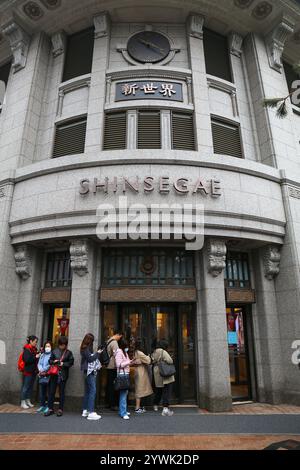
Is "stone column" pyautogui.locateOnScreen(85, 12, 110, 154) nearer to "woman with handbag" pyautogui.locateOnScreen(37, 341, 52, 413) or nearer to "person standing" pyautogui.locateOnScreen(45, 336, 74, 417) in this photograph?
"person standing" pyautogui.locateOnScreen(45, 336, 74, 417)

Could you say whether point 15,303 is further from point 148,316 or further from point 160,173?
point 160,173

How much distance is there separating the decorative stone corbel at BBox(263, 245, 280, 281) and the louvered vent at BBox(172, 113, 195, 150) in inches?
151

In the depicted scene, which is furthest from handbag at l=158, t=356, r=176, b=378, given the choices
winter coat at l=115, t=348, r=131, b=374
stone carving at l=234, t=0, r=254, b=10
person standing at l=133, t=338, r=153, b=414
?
stone carving at l=234, t=0, r=254, b=10

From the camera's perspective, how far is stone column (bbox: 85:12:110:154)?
29.2 feet

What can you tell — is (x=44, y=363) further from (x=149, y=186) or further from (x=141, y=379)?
(x=149, y=186)

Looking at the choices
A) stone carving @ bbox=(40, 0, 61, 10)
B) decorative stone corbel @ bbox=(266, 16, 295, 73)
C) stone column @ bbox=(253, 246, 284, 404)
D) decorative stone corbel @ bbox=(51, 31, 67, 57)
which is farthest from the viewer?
decorative stone corbel @ bbox=(51, 31, 67, 57)

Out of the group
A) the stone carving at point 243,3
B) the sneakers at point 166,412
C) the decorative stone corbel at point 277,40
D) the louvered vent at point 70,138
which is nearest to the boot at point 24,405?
the sneakers at point 166,412

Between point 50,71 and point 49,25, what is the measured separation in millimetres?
1614

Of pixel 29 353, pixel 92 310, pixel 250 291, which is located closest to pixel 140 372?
pixel 92 310

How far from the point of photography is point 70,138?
954 cm

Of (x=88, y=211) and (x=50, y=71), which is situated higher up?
(x=50, y=71)

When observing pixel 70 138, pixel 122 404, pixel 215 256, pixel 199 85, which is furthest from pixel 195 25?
pixel 122 404

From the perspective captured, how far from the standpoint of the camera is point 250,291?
852 centimetres

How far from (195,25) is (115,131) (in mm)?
5065
